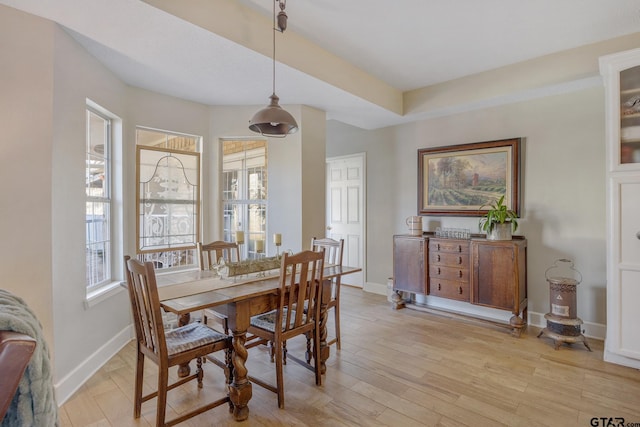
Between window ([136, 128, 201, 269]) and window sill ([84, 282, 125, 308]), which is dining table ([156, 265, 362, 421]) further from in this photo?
window ([136, 128, 201, 269])

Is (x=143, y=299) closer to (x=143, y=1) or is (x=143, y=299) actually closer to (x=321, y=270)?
(x=321, y=270)

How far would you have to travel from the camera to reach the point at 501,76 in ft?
11.5

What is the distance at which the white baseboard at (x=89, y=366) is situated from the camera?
2248 mm

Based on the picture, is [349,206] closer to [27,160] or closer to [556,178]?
[556,178]

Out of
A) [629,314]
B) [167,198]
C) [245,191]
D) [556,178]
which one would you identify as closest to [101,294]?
[167,198]

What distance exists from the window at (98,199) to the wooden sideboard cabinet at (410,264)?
3243 millimetres

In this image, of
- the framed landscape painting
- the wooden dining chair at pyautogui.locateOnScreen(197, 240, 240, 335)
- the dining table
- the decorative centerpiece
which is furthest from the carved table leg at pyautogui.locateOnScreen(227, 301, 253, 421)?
the framed landscape painting

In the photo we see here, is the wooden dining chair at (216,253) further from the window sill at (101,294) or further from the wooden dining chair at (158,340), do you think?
the window sill at (101,294)

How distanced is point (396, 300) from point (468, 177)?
1.80 m

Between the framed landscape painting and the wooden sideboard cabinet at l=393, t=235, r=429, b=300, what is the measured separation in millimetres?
552

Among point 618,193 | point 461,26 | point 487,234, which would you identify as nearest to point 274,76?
point 461,26

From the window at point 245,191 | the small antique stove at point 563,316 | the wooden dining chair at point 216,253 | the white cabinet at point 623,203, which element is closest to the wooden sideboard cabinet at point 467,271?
the small antique stove at point 563,316

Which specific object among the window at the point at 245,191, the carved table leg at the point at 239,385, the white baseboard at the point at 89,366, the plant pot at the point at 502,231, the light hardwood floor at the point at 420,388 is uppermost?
the window at the point at 245,191

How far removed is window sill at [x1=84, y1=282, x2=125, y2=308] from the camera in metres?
2.66
